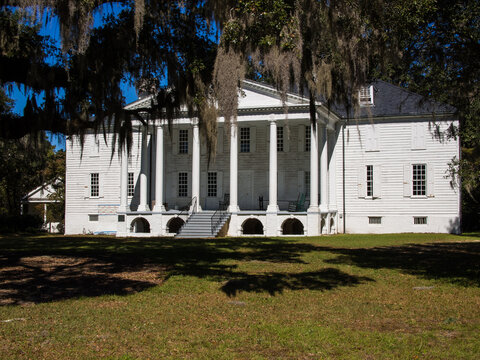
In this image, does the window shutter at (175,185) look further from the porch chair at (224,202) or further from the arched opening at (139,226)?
the porch chair at (224,202)

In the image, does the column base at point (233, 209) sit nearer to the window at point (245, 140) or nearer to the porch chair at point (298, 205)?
the porch chair at point (298, 205)

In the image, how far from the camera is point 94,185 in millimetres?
33625

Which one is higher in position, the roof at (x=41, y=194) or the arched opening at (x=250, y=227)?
the roof at (x=41, y=194)

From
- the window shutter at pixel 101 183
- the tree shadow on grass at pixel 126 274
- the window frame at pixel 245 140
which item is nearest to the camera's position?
the tree shadow on grass at pixel 126 274

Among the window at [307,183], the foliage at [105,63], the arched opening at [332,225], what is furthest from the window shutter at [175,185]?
the foliage at [105,63]

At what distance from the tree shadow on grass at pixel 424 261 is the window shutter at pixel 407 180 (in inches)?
435

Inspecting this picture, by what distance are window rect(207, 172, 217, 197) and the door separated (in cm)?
154

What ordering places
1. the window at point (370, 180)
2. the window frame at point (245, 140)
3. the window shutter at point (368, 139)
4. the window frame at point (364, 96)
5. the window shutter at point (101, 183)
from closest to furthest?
the window frame at point (364, 96) < the window shutter at point (368, 139) < the window at point (370, 180) < the window frame at point (245, 140) < the window shutter at point (101, 183)

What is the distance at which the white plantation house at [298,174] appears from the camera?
27281 millimetres

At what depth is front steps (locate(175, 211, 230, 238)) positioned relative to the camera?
2519 cm

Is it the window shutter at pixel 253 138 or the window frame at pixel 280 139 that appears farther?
the window frame at pixel 280 139

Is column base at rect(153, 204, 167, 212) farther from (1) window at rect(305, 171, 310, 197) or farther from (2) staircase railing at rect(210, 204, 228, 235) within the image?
(1) window at rect(305, 171, 310, 197)

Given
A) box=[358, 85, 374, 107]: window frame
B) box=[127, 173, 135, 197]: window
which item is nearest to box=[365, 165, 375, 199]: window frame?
box=[358, 85, 374, 107]: window frame

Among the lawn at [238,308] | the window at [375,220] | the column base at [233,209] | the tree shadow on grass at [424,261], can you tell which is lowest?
the lawn at [238,308]
